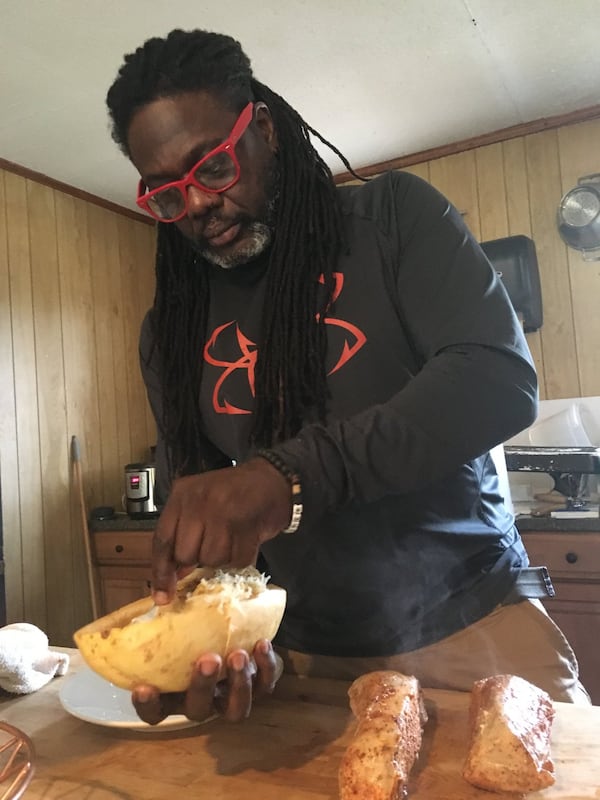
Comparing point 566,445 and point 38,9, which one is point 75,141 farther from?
point 566,445

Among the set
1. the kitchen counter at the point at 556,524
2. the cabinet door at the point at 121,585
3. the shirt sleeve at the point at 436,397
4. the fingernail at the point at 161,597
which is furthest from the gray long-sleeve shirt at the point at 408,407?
the cabinet door at the point at 121,585

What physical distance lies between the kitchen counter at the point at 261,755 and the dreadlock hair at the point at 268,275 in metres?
0.41

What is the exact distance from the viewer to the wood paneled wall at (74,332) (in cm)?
241

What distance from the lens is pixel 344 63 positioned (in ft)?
6.49

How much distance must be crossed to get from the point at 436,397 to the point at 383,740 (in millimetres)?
352

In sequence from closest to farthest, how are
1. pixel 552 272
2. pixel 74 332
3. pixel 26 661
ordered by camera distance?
pixel 26 661, pixel 552 272, pixel 74 332

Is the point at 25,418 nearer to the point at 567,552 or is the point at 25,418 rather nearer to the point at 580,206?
the point at 567,552

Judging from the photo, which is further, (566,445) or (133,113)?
(566,445)

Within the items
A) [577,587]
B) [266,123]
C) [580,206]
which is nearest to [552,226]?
[580,206]

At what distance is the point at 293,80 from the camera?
2070mm

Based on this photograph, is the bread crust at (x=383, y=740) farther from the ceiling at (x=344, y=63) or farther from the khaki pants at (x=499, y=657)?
the ceiling at (x=344, y=63)

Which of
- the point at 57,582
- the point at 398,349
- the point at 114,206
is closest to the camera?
the point at 398,349

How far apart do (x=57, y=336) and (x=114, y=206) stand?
707 mm

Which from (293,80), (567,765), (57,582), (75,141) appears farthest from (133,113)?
(57,582)
